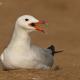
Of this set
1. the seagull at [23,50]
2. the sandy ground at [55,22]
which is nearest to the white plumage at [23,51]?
the seagull at [23,50]

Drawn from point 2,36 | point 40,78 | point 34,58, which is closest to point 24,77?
point 40,78

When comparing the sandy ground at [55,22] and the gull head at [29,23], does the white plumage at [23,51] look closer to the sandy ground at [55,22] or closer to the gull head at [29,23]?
the gull head at [29,23]

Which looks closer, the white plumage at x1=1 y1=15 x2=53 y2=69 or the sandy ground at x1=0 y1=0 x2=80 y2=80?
the white plumage at x1=1 y1=15 x2=53 y2=69

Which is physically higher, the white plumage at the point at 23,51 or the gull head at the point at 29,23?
the gull head at the point at 29,23

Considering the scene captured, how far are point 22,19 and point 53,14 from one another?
1054cm

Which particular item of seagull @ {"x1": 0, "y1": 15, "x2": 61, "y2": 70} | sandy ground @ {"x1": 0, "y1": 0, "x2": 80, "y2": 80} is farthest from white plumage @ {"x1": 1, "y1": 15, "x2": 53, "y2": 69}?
sandy ground @ {"x1": 0, "y1": 0, "x2": 80, "y2": 80}

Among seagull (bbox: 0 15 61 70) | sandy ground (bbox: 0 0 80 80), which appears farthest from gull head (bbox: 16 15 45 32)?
sandy ground (bbox: 0 0 80 80)

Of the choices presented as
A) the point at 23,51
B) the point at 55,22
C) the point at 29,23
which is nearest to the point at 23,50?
the point at 23,51

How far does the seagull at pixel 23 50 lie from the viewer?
8.75 metres

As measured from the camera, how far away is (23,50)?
8.93 m

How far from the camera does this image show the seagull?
28.7 feet

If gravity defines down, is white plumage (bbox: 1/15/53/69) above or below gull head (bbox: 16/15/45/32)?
below

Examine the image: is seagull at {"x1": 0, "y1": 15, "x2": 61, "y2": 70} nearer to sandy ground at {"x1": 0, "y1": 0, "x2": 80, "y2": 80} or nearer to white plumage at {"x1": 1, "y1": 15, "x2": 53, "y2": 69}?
white plumage at {"x1": 1, "y1": 15, "x2": 53, "y2": 69}

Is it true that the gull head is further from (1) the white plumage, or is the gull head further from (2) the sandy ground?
(2) the sandy ground
